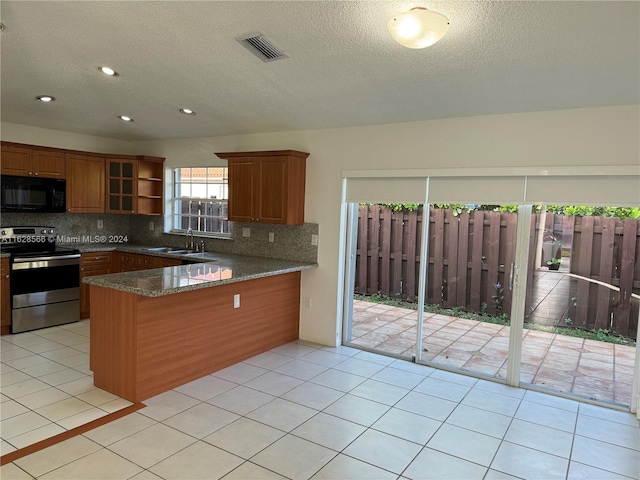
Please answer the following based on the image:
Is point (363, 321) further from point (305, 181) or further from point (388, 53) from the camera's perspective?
point (388, 53)

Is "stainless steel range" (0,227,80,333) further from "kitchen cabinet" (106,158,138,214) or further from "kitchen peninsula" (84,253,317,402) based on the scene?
"kitchen peninsula" (84,253,317,402)

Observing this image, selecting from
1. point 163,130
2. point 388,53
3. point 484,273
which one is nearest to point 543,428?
point 484,273

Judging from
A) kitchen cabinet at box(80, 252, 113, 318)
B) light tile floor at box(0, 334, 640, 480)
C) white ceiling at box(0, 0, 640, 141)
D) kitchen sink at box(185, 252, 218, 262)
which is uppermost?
white ceiling at box(0, 0, 640, 141)

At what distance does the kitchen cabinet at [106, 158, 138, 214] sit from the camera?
594cm

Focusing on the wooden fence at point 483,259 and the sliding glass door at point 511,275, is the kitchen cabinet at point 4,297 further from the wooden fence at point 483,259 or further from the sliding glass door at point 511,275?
the wooden fence at point 483,259

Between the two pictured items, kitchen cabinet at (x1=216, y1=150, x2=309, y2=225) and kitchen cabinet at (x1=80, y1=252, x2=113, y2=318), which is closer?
kitchen cabinet at (x1=216, y1=150, x2=309, y2=225)

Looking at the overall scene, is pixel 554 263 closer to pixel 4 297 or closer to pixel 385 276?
pixel 385 276

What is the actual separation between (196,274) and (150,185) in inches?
115

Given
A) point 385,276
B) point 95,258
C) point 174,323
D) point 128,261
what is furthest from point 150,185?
point 385,276

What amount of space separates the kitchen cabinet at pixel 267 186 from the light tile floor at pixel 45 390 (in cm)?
221

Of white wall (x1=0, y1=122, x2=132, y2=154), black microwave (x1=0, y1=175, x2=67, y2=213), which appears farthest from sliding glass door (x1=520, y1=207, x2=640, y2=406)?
white wall (x1=0, y1=122, x2=132, y2=154)

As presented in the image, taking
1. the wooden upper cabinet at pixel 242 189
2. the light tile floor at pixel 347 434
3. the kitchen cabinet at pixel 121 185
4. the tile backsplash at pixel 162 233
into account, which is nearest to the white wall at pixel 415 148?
the tile backsplash at pixel 162 233

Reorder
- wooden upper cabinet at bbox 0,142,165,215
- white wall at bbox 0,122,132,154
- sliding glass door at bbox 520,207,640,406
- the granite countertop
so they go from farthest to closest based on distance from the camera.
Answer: white wall at bbox 0,122,132,154, wooden upper cabinet at bbox 0,142,165,215, sliding glass door at bbox 520,207,640,406, the granite countertop

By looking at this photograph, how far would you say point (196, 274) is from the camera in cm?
386
